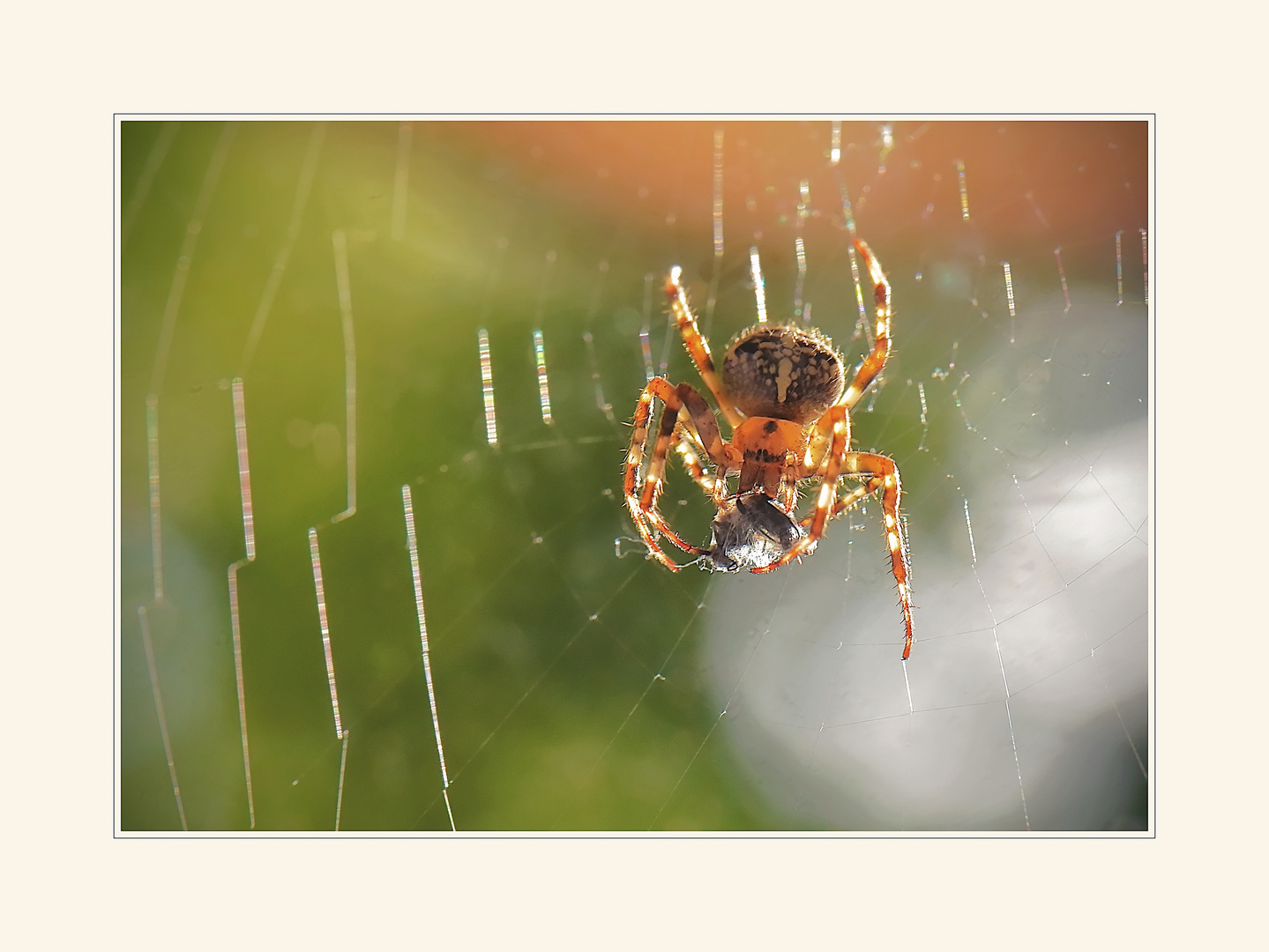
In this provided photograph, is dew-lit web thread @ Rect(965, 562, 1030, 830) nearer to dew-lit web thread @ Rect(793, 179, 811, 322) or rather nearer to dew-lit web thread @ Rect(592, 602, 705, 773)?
dew-lit web thread @ Rect(592, 602, 705, 773)

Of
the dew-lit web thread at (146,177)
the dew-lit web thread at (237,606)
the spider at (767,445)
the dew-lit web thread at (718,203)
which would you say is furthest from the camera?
the dew-lit web thread at (718,203)

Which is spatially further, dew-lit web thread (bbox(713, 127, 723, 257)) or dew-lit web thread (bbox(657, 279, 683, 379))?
dew-lit web thread (bbox(713, 127, 723, 257))

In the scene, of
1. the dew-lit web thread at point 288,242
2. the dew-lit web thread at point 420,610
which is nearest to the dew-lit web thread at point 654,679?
the dew-lit web thread at point 420,610

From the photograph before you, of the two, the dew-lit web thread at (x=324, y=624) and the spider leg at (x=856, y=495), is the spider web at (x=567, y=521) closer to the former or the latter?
the dew-lit web thread at (x=324, y=624)

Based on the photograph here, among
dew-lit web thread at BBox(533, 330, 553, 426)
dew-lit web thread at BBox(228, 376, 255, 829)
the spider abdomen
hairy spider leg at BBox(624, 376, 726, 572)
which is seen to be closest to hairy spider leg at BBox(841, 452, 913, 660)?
the spider abdomen

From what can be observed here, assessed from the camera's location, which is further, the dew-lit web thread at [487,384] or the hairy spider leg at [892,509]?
the dew-lit web thread at [487,384]
